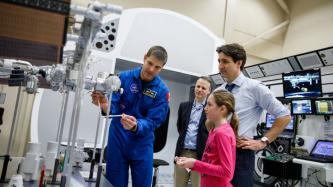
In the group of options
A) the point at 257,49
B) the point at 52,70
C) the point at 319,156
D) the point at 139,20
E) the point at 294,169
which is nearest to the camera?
the point at 52,70

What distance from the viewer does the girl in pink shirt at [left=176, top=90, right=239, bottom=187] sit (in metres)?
1.29

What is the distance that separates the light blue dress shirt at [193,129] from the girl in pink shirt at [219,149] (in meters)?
1.18

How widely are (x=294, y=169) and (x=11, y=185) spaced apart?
385 cm

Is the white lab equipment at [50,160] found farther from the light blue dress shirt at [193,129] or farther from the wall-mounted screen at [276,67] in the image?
the wall-mounted screen at [276,67]

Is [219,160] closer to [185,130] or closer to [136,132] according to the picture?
[136,132]

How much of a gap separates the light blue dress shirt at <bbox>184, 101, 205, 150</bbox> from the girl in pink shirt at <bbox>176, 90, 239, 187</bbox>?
3.87 ft

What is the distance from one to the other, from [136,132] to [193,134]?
4.40 ft

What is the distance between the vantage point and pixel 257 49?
7.41m

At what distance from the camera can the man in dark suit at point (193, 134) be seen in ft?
8.27

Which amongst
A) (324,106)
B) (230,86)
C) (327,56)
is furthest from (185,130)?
(327,56)

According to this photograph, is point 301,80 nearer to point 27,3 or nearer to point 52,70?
point 52,70

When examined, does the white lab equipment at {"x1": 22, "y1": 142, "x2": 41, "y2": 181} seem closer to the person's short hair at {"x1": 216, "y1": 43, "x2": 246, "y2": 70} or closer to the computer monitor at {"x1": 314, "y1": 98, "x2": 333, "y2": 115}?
the person's short hair at {"x1": 216, "y1": 43, "x2": 246, "y2": 70}

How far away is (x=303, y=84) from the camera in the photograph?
3.81 metres

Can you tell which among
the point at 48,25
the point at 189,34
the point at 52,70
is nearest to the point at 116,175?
the point at 52,70
